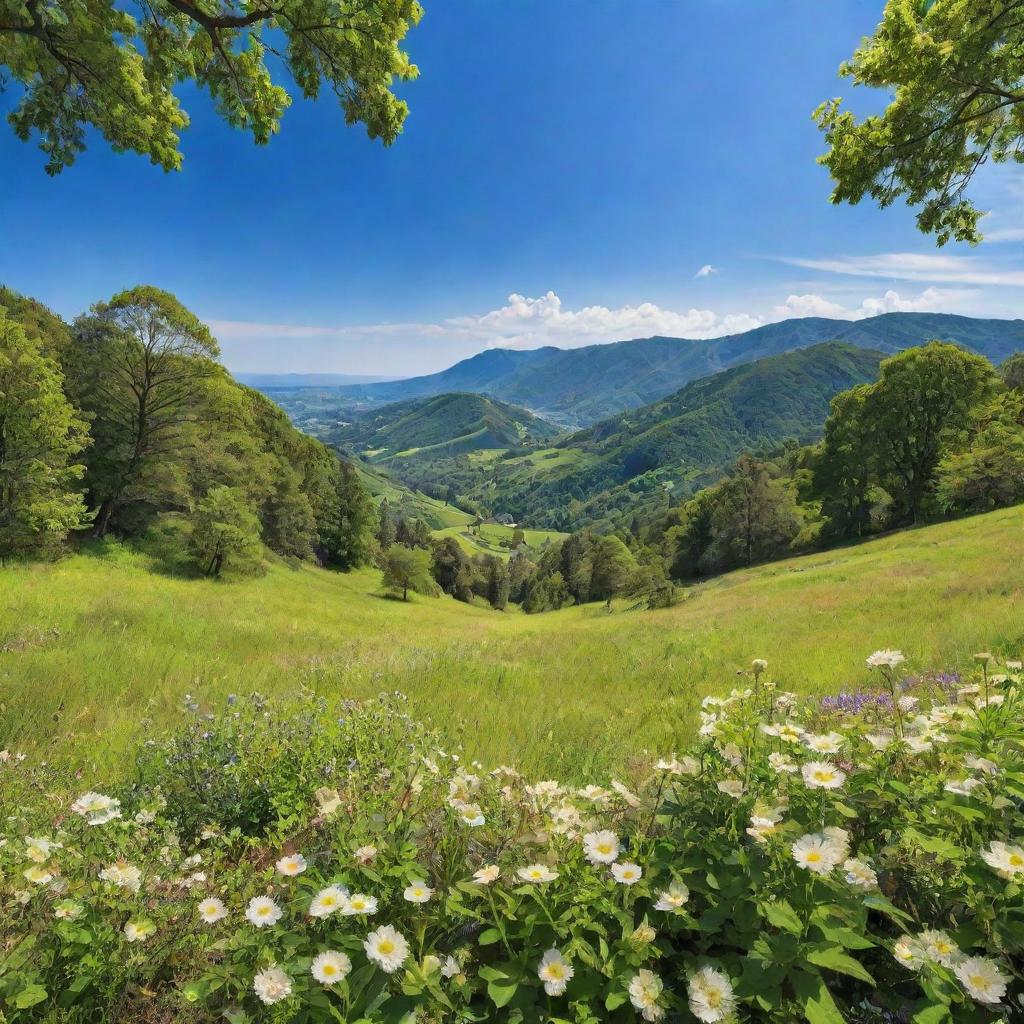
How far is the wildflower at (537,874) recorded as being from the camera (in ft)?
6.47

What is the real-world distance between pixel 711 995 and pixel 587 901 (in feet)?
1.62

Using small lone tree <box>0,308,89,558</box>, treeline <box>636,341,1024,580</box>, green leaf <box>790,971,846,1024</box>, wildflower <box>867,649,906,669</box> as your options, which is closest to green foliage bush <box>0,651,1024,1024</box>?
green leaf <box>790,971,846,1024</box>

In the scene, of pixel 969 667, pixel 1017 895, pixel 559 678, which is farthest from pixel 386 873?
pixel 969 667

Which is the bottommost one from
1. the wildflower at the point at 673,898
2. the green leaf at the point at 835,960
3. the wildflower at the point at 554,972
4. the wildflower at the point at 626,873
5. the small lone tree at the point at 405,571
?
the small lone tree at the point at 405,571

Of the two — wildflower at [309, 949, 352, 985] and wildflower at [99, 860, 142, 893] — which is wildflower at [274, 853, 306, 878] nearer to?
wildflower at [309, 949, 352, 985]

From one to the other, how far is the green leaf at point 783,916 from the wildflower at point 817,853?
0.49ft

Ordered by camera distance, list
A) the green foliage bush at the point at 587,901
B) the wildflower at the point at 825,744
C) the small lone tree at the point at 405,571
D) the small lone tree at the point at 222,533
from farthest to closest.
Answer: the small lone tree at the point at 405,571, the small lone tree at the point at 222,533, the wildflower at the point at 825,744, the green foliage bush at the point at 587,901

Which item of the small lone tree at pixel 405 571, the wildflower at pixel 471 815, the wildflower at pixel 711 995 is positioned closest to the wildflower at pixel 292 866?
the wildflower at pixel 471 815

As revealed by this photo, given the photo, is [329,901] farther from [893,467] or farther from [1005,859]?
[893,467]

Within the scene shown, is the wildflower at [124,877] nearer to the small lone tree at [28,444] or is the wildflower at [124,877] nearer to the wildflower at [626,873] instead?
the wildflower at [626,873]

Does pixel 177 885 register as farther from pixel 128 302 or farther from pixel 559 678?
pixel 128 302

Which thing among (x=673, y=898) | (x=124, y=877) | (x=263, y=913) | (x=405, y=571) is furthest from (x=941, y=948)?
(x=405, y=571)

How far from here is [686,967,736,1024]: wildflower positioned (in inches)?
63.8

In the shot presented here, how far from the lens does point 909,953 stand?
1.69 metres
